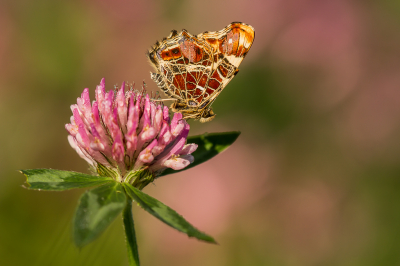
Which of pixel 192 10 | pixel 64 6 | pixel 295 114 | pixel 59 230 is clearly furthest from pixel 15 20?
pixel 295 114

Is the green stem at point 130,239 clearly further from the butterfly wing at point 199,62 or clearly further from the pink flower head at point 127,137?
the butterfly wing at point 199,62

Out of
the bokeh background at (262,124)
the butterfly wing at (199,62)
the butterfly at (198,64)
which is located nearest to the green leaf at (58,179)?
the butterfly at (198,64)

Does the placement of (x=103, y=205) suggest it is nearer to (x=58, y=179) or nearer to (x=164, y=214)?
(x=164, y=214)

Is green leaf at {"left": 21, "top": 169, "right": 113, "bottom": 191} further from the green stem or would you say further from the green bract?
the green stem

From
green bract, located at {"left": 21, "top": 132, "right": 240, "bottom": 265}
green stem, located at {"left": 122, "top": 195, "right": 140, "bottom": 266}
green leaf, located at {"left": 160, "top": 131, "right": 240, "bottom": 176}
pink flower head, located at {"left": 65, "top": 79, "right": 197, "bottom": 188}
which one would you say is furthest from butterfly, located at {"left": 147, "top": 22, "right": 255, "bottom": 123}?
green stem, located at {"left": 122, "top": 195, "right": 140, "bottom": 266}

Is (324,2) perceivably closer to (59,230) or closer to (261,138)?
(261,138)

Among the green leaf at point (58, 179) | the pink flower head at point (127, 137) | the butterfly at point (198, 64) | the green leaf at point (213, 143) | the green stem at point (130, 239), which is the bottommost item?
the green stem at point (130, 239)
